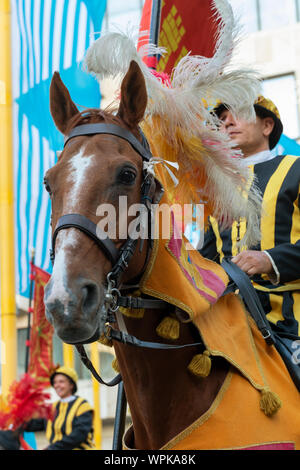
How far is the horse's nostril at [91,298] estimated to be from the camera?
240cm

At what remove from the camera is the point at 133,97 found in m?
2.91

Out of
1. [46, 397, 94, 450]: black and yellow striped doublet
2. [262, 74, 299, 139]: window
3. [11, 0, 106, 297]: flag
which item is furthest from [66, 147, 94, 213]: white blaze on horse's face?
[262, 74, 299, 139]: window

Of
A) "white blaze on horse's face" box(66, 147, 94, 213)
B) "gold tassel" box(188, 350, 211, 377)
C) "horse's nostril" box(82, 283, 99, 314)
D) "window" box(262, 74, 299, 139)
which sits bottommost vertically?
"gold tassel" box(188, 350, 211, 377)

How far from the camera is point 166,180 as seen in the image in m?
3.31

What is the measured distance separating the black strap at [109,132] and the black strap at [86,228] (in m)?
0.51

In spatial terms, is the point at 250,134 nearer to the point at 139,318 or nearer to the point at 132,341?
the point at 139,318

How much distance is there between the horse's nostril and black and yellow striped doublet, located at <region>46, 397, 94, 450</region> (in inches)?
273

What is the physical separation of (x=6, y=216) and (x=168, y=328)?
17.6 feet

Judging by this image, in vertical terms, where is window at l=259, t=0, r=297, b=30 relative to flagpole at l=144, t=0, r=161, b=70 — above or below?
above

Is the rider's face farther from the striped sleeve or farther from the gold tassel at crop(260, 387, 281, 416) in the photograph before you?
the gold tassel at crop(260, 387, 281, 416)

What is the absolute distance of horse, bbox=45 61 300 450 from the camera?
8.30ft

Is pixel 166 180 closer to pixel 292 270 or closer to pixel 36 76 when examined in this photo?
pixel 292 270

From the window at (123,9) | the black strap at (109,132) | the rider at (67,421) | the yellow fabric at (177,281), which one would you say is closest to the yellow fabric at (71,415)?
the rider at (67,421)

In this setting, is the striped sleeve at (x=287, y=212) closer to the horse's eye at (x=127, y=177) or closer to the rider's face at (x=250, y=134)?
the rider's face at (x=250, y=134)
